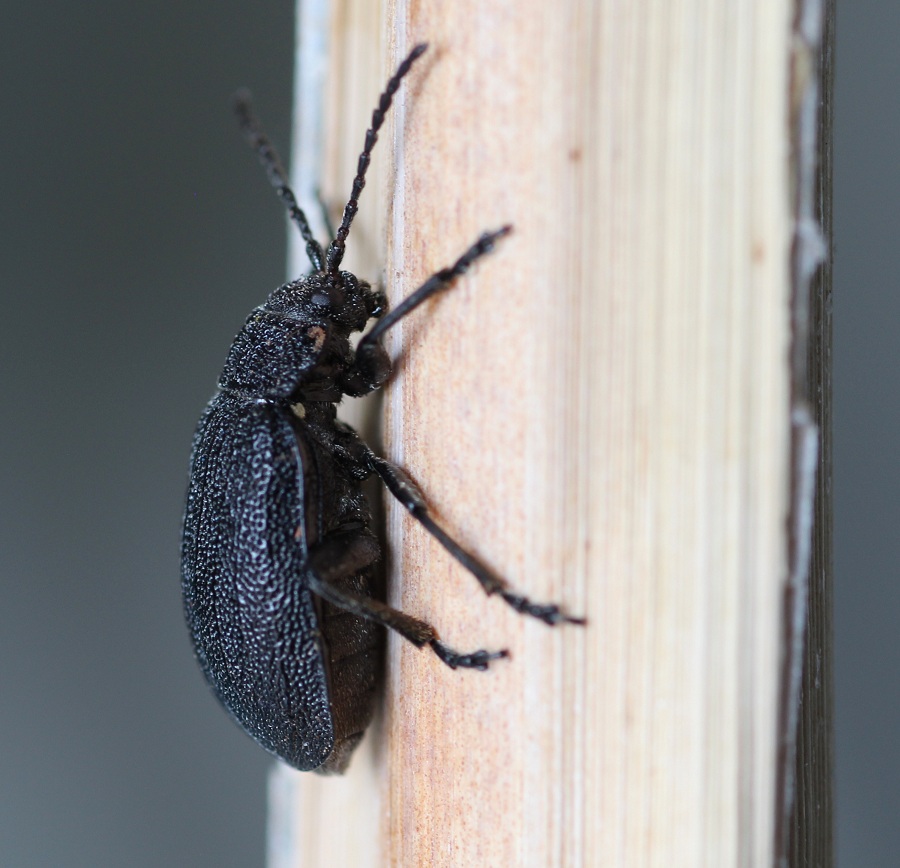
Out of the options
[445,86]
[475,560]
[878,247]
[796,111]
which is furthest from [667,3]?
[878,247]

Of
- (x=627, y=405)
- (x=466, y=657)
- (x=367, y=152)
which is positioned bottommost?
(x=466, y=657)

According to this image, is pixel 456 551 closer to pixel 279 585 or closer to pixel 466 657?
pixel 466 657

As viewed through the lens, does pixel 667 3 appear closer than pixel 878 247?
Yes

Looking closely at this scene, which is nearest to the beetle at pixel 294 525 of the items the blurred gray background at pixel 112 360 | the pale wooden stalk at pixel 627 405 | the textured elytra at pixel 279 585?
the textured elytra at pixel 279 585

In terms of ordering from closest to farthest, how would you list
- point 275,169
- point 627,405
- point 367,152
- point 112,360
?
point 627,405 → point 367,152 → point 275,169 → point 112,360

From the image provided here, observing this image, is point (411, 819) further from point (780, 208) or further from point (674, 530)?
point (780, 208)

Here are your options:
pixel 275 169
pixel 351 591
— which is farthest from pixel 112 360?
pixel 351 591
